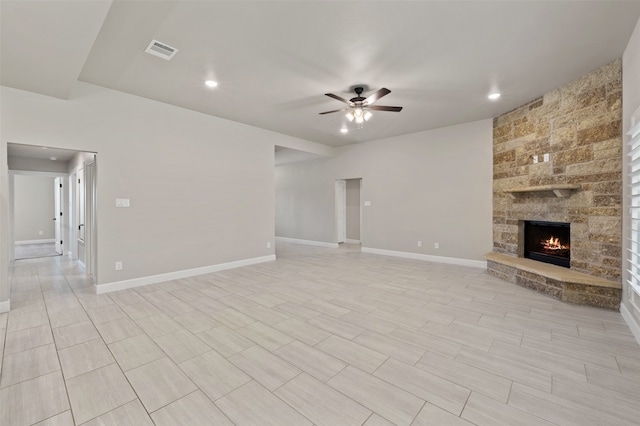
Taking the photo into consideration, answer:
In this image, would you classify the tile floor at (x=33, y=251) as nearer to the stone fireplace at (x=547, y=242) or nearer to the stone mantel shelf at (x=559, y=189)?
the stone mantel shelf at (x=559, y=189)

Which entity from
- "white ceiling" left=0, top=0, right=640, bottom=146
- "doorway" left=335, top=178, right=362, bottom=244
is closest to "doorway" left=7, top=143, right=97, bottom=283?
"white ceiling" left=0, top=0, right=640, bottom=146

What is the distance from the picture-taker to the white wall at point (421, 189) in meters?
5.48

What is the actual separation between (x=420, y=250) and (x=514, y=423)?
16.1 feet

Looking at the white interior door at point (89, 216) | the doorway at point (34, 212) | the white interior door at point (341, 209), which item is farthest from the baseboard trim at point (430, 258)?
the doorway at point (34, 212)

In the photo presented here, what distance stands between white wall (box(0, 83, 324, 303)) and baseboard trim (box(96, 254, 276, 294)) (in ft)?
0.23

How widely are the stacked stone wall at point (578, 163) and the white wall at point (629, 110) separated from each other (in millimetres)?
170

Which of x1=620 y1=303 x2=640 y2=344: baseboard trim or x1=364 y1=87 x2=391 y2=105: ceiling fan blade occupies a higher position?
x1=364 y1=87 x2=391 y2=105: ceiling fan blade

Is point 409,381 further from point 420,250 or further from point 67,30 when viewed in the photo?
point 420,250

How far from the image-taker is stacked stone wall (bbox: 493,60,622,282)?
3.28 m

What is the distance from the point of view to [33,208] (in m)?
8.73

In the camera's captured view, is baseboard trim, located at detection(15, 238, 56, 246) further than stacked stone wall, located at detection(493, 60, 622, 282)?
Yes

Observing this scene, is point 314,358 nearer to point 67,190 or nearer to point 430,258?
point 430,258

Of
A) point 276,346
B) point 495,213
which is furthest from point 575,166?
point 276,346

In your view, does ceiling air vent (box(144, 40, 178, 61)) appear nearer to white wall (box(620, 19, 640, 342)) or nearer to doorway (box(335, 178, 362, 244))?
white wall (box(620, 19, 640, 342))
